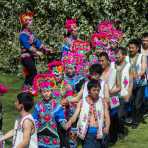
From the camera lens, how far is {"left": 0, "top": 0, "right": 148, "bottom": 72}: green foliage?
1597cm

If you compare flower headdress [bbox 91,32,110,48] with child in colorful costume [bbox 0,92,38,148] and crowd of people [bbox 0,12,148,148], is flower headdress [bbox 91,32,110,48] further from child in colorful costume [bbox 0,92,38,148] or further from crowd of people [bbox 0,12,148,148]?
child in colorful costume [bbox 0,92,38,148]

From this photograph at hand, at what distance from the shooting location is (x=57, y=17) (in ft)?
54.3

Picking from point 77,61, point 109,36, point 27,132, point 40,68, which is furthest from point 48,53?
point 27,132

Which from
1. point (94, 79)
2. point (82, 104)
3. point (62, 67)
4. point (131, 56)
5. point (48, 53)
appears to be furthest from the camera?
point (48, 53)

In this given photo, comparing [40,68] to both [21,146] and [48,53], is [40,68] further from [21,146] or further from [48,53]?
[21,146]

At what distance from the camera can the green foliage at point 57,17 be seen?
52.4 ft

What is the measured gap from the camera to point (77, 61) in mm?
10633

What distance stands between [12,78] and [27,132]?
9.29m

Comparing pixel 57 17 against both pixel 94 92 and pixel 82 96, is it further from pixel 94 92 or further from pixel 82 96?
pixel 94 92

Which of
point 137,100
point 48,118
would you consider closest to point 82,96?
point 48,118

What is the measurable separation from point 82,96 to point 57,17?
751 centimetres

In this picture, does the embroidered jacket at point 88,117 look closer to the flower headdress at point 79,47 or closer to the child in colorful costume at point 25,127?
the child in colorful costume at point 25,127

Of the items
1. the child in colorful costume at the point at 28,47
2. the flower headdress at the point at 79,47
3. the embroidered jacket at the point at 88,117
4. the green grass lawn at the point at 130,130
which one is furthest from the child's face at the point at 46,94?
the child in colorful costume at the point at 28,47

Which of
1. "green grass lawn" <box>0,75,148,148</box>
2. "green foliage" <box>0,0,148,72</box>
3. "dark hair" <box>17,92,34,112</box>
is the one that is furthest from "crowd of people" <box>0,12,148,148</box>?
"green foliage" <box>0,0,148,72</box>
